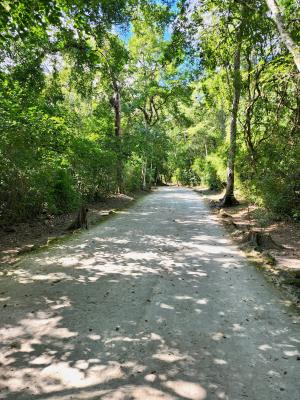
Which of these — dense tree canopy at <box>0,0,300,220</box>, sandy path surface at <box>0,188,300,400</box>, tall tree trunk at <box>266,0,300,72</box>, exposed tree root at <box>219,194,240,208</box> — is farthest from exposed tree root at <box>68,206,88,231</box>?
exposed tree root at <box>219,194,240,208</box>

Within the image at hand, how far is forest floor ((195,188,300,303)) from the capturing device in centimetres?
621

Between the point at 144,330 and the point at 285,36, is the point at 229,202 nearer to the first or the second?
the point at 285,36

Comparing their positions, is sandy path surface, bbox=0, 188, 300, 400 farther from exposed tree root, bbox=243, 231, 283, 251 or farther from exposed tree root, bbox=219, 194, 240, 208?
Result: exposed tree root, bbox=219, 194, 240, 208

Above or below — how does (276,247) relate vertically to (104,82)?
below

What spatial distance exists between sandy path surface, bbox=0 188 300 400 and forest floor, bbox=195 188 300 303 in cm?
35

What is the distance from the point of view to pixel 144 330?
429cm

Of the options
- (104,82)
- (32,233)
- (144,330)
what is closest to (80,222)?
(32,233)

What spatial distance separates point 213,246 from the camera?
8.94 m

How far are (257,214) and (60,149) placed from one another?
315 inches

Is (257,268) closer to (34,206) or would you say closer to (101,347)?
(101,347)

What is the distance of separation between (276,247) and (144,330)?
5.27 meters

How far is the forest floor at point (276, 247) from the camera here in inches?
244

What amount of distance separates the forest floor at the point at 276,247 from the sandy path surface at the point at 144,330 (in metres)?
0.35

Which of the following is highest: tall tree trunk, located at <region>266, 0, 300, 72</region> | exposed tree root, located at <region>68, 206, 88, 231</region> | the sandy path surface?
tall tree trunk, located at <region>266, 0, 300, 72</region>
